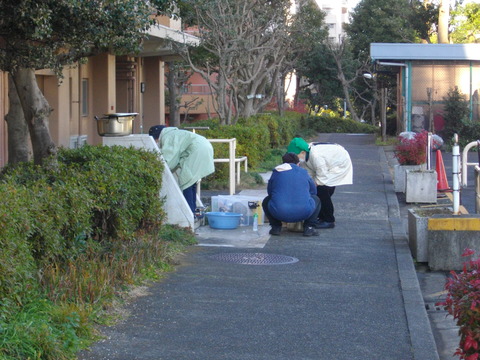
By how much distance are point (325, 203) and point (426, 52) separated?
62.4 ft

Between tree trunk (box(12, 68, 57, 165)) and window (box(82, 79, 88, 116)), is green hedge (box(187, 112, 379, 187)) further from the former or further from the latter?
tree trunk (box(12, 68, 57, 165))

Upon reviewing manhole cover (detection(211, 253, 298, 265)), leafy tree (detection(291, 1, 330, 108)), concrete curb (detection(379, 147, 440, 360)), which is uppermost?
leafy tree (detection(291, 1, 330, 108))

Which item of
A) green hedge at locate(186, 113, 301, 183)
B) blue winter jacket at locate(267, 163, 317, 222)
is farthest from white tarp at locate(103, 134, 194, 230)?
green hedge at locate(186, 113, 301, 183)

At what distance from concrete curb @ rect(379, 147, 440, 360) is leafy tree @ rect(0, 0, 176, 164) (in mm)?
3978

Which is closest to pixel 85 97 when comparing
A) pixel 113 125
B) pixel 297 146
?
pixel 297 146

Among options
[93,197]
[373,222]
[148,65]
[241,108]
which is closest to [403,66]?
[241,108]

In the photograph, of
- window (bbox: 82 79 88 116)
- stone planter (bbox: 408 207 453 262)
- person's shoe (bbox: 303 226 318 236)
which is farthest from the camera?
window (bbox: 82 79 88 116)

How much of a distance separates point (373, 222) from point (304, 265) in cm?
365

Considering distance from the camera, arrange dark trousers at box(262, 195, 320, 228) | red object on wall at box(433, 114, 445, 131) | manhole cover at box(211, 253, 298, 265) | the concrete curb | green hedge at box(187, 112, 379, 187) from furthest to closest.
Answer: red object on wall at box(433, 114, 445, 131) → green hedge at box(187, 112, 379, 187) → dark trousers at box(262, 195, 320, 228) → manhole cover at box(211, 253, 298, 265) → the concrete curb

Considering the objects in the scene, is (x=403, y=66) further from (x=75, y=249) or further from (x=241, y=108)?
(x=75, y=249)

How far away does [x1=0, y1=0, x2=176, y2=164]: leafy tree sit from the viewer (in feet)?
25.0

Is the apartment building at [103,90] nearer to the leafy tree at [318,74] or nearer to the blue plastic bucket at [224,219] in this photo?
the blue plastic bucket at [224,219]

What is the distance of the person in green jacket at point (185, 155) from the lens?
36.2ft

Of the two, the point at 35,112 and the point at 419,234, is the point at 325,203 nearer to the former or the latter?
the point at 419,234
